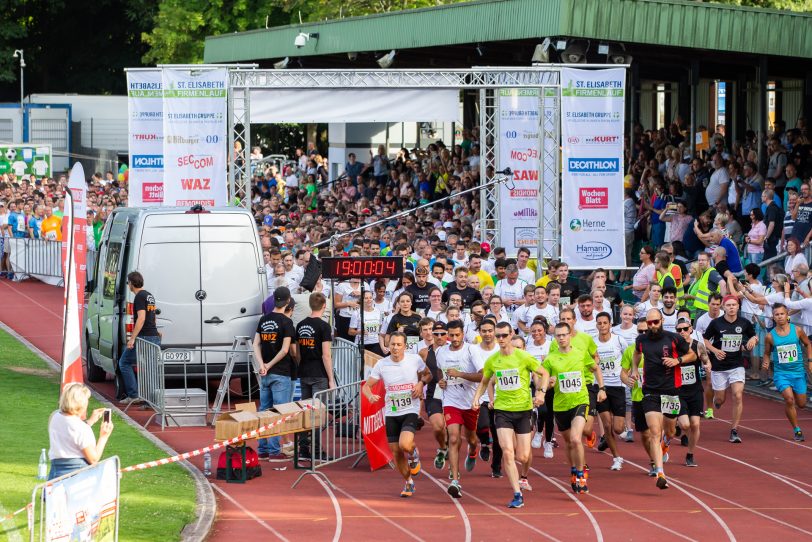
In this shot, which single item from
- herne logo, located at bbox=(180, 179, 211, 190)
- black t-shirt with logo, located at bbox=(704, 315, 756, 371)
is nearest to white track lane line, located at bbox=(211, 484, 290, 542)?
black t-shirt with logo, located at bbox=(704, 315, 756, 371)

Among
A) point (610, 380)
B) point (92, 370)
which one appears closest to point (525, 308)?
point (610, 380)

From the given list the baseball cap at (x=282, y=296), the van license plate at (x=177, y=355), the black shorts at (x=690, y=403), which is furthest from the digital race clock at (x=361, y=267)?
the black shorts at (x=690, y=403)

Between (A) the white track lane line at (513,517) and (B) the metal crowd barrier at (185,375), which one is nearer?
(A) the white track lane line at (513,517)

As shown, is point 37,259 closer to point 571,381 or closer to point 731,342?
point 731,342

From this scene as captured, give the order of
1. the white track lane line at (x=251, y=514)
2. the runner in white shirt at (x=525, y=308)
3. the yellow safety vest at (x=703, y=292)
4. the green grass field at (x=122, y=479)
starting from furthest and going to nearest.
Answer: the yellow safety vest at (x=703, y=292) → the runner in white shirt at (x=525, y=308) → the white track lane line at (x=251, y=514) → the green grass field at (x=122, y=479)

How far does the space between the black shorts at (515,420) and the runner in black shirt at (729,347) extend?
4.30m

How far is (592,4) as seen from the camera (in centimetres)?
2606

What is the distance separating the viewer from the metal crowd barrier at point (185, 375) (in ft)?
59.4

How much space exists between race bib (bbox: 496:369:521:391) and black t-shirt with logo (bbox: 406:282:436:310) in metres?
5.59

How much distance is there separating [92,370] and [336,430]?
5.56 metres

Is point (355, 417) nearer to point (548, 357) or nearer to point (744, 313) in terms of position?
point (548, 357)

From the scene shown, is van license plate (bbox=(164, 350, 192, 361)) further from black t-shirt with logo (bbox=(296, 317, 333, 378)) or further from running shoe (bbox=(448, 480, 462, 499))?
running shoe (bbox=(448, 480, 462, 499))

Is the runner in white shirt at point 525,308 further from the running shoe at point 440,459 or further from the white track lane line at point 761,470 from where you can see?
the running shoe at point 440,459

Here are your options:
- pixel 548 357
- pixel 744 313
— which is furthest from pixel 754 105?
pixel 548 357
